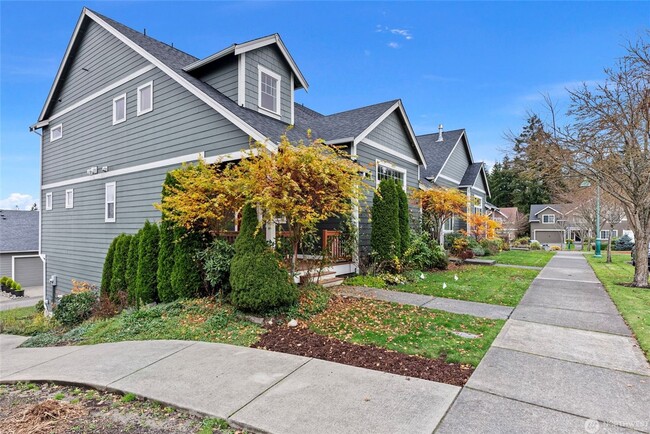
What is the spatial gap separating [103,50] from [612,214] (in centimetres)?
3179

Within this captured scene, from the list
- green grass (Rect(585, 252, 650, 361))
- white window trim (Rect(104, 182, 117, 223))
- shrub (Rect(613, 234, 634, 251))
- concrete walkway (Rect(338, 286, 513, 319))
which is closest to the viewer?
green grass (Rect(585, 252, 650, 361))

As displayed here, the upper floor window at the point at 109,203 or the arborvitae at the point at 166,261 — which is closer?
the arborvitae at the point at 166,261

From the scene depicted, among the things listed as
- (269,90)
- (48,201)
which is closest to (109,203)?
(48,201)

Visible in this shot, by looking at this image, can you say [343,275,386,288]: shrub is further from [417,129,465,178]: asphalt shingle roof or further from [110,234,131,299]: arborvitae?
[417,129,465,178]: asphalt shingle roof

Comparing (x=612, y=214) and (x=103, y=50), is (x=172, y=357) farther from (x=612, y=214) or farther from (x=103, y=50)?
(x=612, y=214)

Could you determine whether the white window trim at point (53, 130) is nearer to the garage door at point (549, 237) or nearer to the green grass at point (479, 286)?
the green grass at point (479, 286)

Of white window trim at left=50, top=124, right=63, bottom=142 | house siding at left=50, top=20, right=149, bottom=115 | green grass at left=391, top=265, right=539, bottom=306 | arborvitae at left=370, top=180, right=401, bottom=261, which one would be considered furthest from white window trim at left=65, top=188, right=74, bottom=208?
green grass at left=391, top=265, right=539, bottom=306

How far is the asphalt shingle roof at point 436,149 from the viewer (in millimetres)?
17841

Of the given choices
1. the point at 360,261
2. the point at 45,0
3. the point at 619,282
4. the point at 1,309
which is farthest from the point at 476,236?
the point at 1,309

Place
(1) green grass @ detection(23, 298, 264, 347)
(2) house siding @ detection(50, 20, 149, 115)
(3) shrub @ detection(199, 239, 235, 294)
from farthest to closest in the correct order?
(2) house siding @ detection(50, 20, 149, 115), (3) shrub @ detection(199, 239, 235, 294), (1) green grass @ detection(23, 298, 264, 347)

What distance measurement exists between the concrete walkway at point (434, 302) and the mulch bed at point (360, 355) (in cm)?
268

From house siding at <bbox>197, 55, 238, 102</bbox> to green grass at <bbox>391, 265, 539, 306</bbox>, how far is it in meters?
7.32

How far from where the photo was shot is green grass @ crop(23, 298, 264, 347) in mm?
5387

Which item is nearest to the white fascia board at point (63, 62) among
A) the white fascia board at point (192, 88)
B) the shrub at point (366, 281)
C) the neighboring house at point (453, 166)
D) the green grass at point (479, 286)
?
the white fascia board at point (192, 88)
